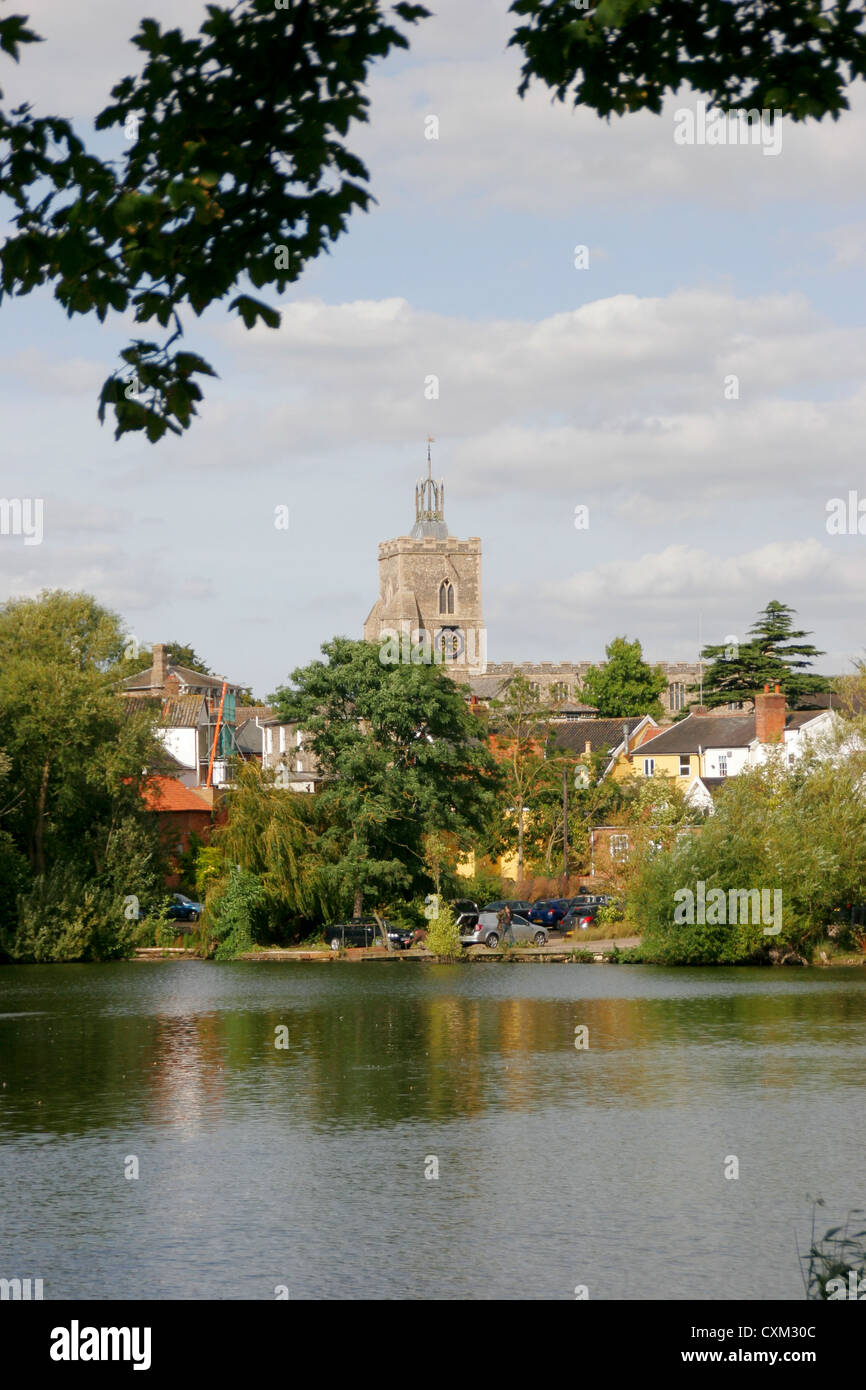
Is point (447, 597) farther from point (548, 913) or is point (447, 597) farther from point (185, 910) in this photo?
point (548, 913)

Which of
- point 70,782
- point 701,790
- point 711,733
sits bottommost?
point 701,790

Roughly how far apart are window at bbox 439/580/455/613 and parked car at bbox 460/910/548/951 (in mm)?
133658

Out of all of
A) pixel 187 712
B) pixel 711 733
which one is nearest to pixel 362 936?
pixel 711 733

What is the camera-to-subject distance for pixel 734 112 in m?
8.88

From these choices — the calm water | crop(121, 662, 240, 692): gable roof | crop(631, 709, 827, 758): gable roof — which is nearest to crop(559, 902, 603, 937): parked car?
crop(631, 709, 827, 758): gable roof

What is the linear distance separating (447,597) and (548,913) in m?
129

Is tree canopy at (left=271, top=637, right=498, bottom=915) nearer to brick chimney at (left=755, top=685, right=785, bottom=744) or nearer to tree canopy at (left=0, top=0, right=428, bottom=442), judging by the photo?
brick chimney at (left=755, top=685, right=785, bottom=744)

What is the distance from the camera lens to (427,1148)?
2241cm

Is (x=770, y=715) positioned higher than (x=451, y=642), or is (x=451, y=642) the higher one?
(x=451, y=642)

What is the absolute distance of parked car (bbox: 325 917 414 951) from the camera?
218ft
